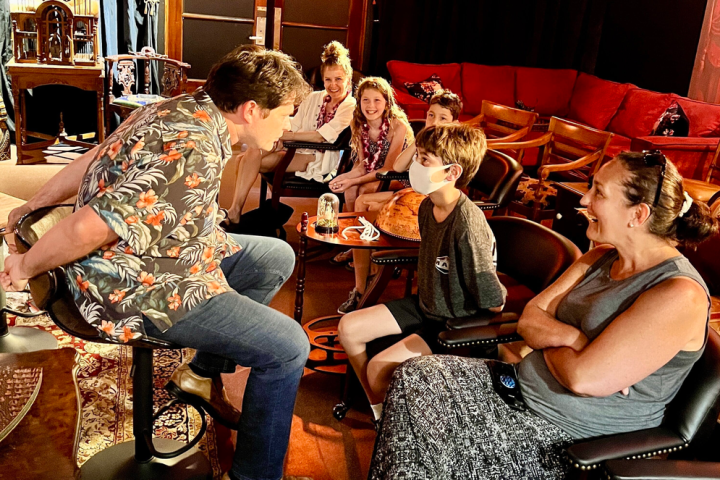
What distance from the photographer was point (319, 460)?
221 cm

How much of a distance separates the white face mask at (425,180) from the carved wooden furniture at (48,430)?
3.67 ft

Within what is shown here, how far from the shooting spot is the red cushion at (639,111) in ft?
18.9

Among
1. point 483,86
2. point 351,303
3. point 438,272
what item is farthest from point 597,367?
point 483,86

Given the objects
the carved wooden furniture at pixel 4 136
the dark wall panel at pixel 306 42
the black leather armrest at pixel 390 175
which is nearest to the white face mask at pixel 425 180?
the black leather armrest at pixel 390 175

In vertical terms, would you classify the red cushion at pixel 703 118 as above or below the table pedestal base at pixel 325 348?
above

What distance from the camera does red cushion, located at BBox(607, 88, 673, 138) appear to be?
18.9ft

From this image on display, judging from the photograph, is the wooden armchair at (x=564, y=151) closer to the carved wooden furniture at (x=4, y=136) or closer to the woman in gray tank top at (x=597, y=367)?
the woman in gray tank top at (x=597, y=367)

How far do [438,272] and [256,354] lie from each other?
2.31 ft

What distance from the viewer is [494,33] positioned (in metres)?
7.09

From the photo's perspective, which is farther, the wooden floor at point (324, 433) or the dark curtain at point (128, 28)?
the dark curtain at point (128, 28)

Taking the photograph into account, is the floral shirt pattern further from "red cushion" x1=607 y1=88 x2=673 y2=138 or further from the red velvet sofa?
"red cushion" x1=607 y1=88 x2=673 y2=138

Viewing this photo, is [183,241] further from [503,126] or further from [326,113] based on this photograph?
[503,126]

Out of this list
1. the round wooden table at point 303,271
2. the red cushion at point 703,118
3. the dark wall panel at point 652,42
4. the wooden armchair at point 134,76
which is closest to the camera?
the round wooden table at point 303,271

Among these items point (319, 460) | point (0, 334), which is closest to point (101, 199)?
point (319, 460)
